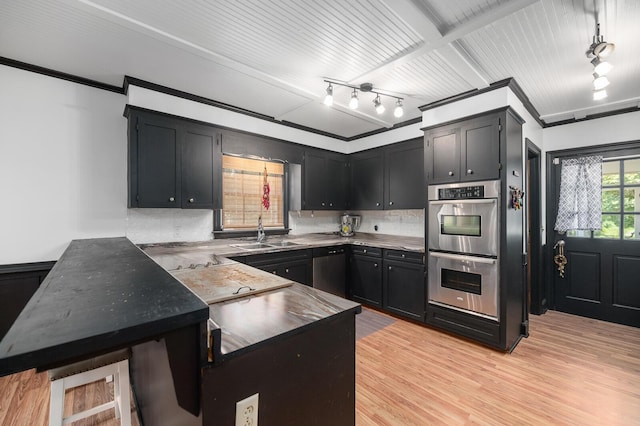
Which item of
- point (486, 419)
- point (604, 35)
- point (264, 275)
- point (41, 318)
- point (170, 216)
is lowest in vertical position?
point (486, 419)

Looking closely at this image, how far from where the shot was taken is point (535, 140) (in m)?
3.58

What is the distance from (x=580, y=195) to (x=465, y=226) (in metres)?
2.01

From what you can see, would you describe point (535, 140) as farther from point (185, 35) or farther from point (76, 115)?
point (76, 115)

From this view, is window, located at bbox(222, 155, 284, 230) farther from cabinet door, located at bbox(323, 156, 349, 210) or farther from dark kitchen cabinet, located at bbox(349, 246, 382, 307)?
dark kitchen cabinet, located at bbox(349, 246, 382, 307)

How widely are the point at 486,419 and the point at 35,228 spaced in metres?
3.89

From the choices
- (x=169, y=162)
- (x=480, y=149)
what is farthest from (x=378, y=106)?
(x=169, y=162)

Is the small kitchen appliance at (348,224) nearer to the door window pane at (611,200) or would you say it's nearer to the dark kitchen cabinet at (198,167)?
the dark kitchen cabinet at (198,167)

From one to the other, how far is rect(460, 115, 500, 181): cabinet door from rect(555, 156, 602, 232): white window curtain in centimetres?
187

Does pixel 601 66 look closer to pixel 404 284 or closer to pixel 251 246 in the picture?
pixel 404 284

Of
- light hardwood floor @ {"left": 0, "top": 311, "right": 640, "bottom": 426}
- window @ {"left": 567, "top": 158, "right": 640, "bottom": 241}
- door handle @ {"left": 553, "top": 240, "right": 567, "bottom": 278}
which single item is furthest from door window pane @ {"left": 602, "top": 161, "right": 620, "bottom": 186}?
light hardwood floor @ {"left": 0, "top": 311, "right": 640, "bottom": 426}

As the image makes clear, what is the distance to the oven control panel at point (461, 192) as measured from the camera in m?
2.78

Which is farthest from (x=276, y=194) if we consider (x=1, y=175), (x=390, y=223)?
(x=1, y=175)

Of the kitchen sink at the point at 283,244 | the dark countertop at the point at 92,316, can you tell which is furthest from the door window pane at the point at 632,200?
the dark countertop at the point at 92,316

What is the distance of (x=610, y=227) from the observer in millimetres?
3424
